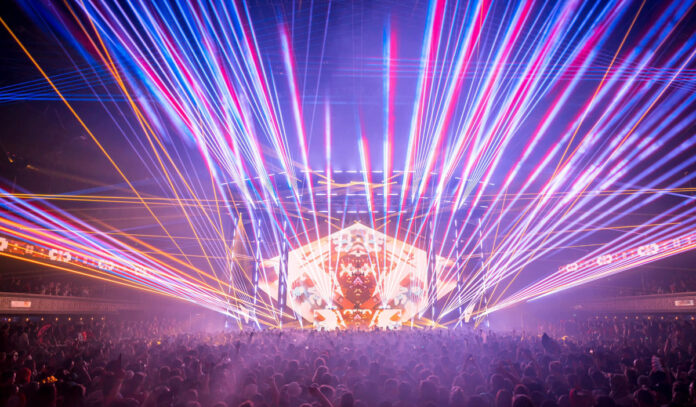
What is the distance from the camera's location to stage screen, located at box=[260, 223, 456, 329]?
24091 mm

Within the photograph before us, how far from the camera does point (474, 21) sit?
8727 mm

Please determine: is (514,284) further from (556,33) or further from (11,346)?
(11,346)

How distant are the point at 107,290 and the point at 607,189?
24.1 m

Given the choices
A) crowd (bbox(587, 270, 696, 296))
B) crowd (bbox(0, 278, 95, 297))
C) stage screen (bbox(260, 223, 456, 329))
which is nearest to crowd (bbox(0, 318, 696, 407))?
crowd (bbox(0, 278, 95, 297))

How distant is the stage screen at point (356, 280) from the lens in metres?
24.1

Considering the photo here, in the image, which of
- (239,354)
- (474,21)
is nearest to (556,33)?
(474,21)

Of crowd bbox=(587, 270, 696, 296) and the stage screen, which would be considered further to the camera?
the stage screen

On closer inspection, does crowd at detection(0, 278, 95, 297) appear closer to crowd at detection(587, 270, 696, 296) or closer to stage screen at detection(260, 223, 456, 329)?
stage screen at detection(260, 223, 456, 329)

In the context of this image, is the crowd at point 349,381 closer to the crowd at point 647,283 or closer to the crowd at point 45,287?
the crowd at point 45,287

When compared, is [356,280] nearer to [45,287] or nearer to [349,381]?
[45,287]

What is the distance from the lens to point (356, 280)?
24453mm

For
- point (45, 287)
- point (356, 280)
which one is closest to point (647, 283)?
point (356, 280)

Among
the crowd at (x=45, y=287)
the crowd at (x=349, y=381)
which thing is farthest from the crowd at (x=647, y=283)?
the crowd at (x=45, y=287)

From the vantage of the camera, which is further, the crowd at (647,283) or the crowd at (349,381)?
the crowd at (647,283)
